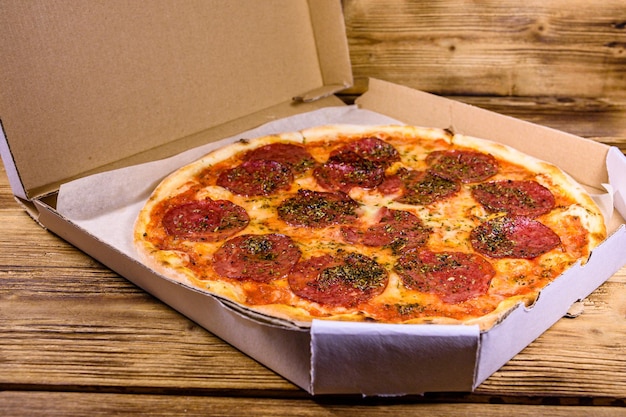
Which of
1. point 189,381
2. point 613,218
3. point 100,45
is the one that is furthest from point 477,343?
point 100,45

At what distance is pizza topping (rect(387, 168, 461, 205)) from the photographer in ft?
8.59

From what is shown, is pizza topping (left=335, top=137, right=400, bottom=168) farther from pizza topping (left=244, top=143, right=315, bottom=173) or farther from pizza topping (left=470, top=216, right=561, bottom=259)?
pizza topping (left=470, top=216, right=561, bottom=259)

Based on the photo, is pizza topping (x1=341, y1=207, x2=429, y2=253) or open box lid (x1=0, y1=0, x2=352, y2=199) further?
open box lid (x1=0, y1=0, x2=352, y2=199)

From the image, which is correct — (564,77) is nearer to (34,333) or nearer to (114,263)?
(114,263)

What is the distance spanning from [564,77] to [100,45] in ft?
7.71

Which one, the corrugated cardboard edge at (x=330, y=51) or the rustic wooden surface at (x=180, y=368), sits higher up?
the corrugated cardboard edge at (x=330, y=51)

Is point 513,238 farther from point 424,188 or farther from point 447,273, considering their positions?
point 424,188

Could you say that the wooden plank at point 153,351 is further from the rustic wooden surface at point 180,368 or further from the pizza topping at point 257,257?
the pizza topping at point 257,257

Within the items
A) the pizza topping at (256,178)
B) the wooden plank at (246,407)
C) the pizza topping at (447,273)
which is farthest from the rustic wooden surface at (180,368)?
the pizza topping at (256,178)

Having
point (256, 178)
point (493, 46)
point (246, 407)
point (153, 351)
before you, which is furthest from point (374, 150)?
point (246, 407)

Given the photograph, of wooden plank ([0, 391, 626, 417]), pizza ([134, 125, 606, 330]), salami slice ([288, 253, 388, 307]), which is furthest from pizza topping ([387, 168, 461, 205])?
wooden plank ([0, 391, 626, 417])

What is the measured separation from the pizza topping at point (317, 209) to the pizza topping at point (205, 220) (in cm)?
16

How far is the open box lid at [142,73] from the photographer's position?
2.50m

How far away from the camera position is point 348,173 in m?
2.80
